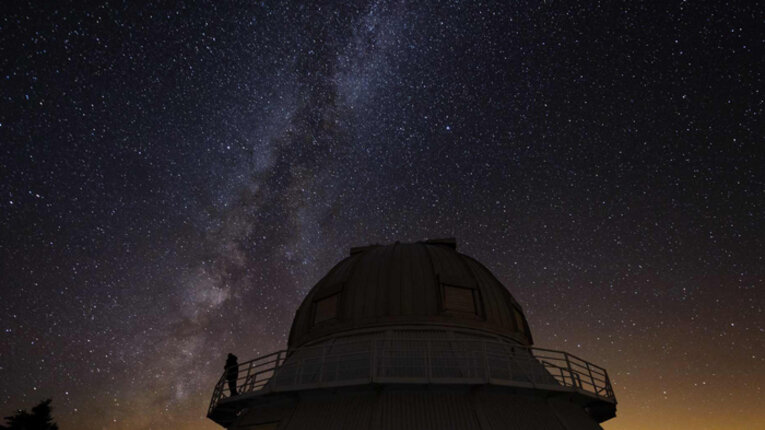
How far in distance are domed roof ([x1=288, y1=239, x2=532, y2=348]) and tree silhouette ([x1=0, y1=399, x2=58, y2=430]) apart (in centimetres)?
3066

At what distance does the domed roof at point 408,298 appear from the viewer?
53.0 feet

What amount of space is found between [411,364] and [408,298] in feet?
11.1

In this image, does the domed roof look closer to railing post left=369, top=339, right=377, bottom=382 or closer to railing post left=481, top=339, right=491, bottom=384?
railing post left=369, top=339, right=377, bottom=382

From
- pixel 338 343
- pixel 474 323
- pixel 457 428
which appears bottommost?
pixel 457 428

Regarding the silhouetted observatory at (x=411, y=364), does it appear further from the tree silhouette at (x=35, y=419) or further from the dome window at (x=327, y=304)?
the tree silhouette at (x=35, y=419)

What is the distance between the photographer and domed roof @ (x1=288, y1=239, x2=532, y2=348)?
1614 centimetres

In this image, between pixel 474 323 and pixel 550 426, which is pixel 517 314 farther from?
pixel 550 426

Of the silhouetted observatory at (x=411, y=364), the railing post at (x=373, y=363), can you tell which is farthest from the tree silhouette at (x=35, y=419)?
the railing post at (x=373, y=363)

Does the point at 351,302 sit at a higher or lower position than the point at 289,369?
higher

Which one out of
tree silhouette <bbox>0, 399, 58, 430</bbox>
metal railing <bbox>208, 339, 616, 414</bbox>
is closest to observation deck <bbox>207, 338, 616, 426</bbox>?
metal railing <bbox>208, 339, 616, 414</bbox>

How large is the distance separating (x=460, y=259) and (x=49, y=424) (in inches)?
1508

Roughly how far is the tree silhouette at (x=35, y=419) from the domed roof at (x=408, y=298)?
30.7 m

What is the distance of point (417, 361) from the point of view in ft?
44.4

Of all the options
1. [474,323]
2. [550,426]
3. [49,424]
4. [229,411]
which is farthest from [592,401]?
[49,424]
